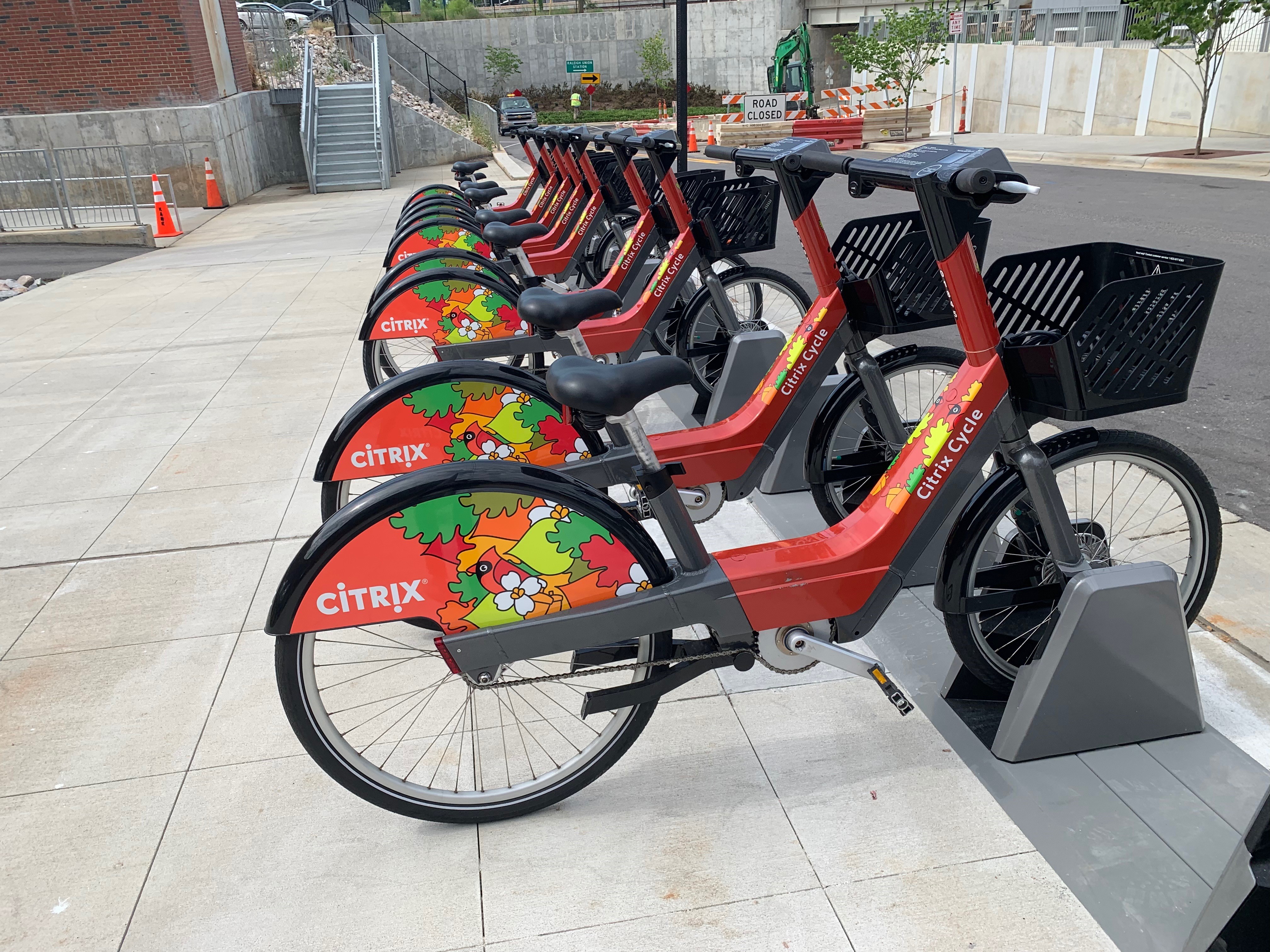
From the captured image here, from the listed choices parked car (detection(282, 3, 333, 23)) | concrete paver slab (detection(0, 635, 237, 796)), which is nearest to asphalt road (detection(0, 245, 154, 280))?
concrete paver slab (detection(0, 635, 237, 796))

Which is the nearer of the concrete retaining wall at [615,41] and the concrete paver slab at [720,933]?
the concrete paver slab at [720,933]

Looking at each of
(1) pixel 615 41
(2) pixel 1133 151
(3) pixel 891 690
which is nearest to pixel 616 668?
(3) pixel 891 690

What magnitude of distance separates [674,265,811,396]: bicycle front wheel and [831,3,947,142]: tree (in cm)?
2115

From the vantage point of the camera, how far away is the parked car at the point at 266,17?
963 inches

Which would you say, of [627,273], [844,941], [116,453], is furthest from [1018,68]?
[844,941]

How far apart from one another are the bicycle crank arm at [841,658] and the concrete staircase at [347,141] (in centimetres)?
1790

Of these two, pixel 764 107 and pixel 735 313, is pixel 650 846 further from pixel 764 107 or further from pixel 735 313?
pixel 764 107

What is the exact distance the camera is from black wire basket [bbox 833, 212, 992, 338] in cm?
313

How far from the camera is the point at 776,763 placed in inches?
102

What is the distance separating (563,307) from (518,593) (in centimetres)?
82

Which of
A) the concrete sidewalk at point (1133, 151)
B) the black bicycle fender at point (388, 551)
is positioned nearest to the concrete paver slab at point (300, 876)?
the black bicycle fender at point (388, 551)

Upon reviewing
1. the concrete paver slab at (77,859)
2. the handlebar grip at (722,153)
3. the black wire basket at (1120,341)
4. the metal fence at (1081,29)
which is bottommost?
the concrete paver slab at (77,859)

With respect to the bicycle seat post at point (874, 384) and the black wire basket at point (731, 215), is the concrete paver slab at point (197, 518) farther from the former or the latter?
the bicycle seat post at point (874, 384)

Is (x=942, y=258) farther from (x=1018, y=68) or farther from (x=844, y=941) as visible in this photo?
(x=1018, y=68)
